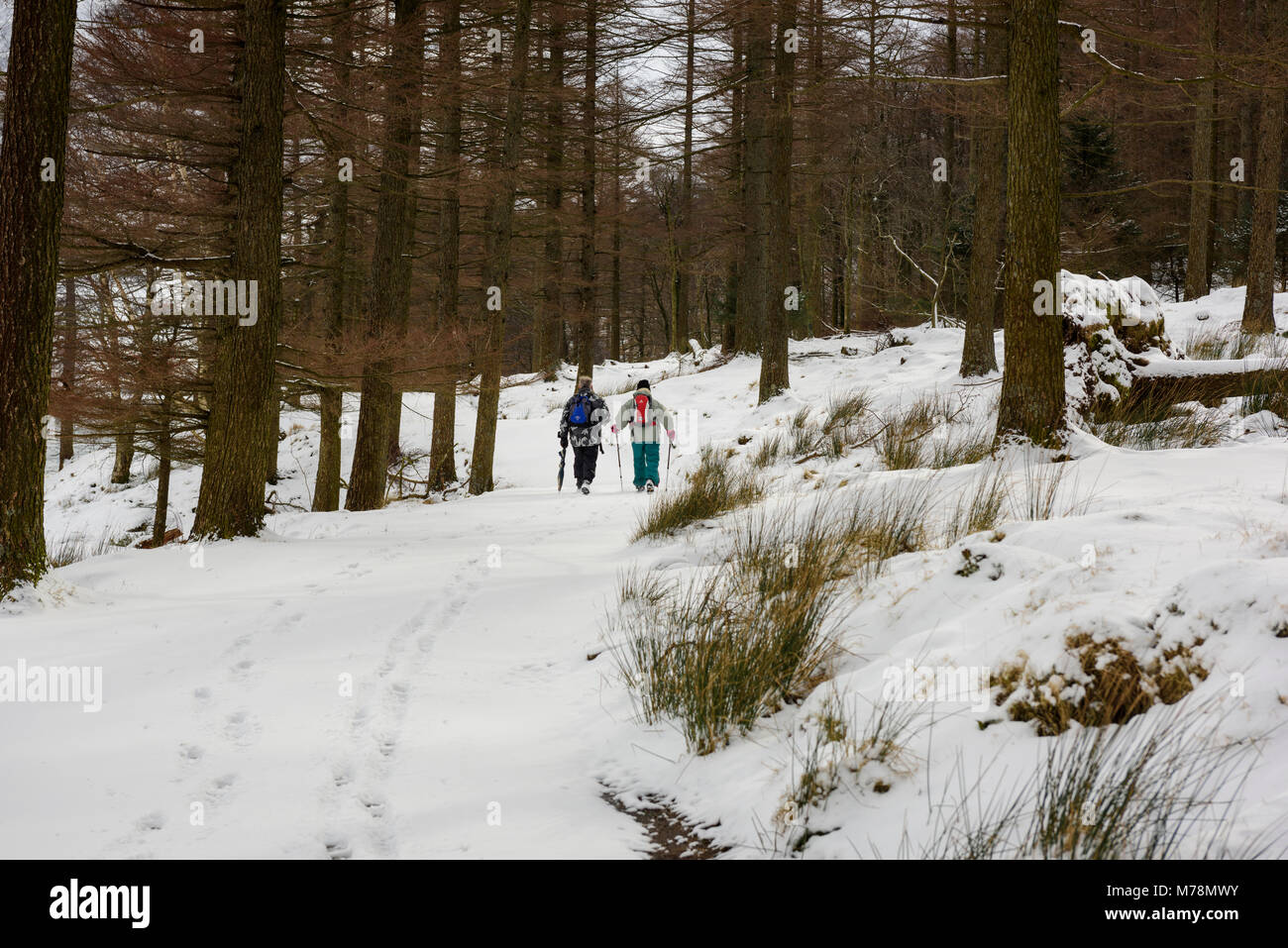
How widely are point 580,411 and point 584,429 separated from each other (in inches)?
10.6

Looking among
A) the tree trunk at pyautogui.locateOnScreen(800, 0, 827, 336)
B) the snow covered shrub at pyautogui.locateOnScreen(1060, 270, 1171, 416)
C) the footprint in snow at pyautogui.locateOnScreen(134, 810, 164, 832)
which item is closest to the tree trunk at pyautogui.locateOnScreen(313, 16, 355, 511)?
the footprint in snow at pyautogui.locateOnScreen(134, 810, 164, 832)

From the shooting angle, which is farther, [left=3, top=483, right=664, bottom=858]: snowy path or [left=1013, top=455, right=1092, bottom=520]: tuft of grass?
[left=1013, top=455, right=1092, bottom=520]: tuft of grass

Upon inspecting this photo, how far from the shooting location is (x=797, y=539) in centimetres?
499

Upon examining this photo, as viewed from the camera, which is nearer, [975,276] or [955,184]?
[975,276]

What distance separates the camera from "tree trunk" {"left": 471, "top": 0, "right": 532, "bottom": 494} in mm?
11312

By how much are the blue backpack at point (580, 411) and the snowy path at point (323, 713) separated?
5134 mm

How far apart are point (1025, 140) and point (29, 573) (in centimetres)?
789

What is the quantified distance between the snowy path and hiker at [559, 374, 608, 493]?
200 inches

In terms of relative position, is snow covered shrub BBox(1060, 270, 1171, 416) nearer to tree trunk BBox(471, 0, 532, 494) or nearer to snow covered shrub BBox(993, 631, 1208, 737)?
snow covered shrub BBox(993, 631, 1208, 737)

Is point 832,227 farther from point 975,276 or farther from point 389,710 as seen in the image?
point 389,710

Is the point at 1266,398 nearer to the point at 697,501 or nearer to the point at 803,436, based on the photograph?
the point at 803,436

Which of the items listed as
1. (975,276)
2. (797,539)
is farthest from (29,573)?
(975,276)
